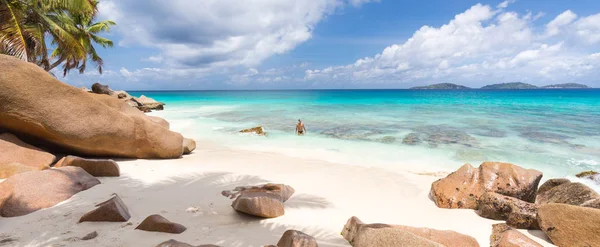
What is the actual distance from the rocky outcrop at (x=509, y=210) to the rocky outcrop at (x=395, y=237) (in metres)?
1.33

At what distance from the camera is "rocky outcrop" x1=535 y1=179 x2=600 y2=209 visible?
4.59 meters

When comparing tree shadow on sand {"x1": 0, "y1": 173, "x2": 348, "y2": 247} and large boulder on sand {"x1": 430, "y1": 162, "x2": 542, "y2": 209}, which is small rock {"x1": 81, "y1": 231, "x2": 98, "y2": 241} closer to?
tree shadow on sand {"x1": 0, "y1": 173, "x2": 348, "y2": 247}

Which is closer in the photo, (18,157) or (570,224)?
(570,224)

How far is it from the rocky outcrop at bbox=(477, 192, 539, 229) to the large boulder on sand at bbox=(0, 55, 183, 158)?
7964mm

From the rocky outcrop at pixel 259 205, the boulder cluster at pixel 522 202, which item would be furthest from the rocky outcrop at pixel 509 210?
the rocky outcrop at pixel 259 205

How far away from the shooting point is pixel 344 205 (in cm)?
537

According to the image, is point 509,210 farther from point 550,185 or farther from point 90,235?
point 90,235

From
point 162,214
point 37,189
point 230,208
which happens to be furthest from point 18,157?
point 230,208

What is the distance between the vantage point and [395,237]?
318cm

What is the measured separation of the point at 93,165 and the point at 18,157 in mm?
1353

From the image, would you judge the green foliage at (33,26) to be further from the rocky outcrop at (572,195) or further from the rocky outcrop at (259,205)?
the rocky outcrop at (572,195)

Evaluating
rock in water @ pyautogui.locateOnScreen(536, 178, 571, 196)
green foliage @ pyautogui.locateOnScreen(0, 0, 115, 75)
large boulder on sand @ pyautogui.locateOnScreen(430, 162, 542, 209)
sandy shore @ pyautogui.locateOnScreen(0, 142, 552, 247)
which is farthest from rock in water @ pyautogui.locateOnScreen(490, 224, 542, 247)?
green foliage @ pyautogui.locateOnScreen(0, 0, 115, 75)

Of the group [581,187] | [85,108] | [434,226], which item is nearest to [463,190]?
[434,226]

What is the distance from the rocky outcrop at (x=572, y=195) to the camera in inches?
181
